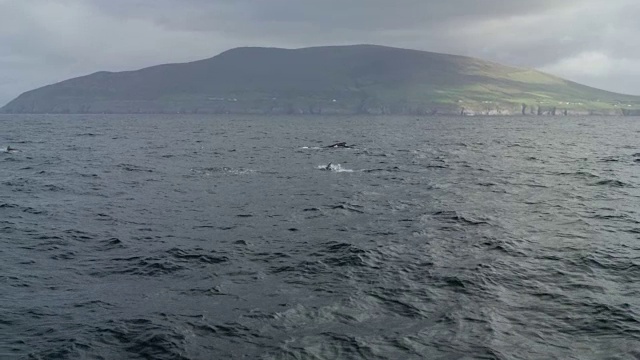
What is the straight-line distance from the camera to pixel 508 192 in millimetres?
43156

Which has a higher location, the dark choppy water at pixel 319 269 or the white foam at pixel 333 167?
the white foam at pixel 333 167

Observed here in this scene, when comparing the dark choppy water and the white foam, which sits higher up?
the white foam

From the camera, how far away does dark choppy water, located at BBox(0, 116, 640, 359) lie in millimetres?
16422

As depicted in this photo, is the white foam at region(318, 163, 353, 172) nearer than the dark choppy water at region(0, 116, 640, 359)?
No

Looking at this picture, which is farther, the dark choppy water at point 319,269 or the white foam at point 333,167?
the white foam at point 333,167

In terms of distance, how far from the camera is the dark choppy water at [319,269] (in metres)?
16.4

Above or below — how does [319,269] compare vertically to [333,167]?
below

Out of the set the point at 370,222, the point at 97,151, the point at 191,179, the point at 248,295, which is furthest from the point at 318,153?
the point at 248,295

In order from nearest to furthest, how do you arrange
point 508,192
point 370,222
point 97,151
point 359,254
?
point 359,254 < point 370,222 < point 508,192 < point 97,151

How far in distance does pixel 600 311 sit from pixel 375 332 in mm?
8161

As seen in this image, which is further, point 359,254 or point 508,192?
point 508,192

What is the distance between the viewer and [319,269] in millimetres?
23281

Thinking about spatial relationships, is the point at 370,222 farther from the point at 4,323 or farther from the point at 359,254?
the point at 4,323

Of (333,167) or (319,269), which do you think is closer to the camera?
(319,269)
